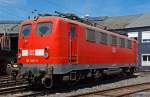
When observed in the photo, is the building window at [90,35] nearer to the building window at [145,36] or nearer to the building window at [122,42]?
the building window at [122,42]

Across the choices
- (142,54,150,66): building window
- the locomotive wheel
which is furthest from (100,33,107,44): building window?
(142,54,150,66): building window

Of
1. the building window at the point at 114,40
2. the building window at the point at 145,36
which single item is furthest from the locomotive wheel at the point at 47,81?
the building window at the point at 145,36

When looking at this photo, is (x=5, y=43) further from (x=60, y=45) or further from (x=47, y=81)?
(x=47, y=81)

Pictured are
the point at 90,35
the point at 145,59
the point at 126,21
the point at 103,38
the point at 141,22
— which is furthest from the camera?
the point at 126,21

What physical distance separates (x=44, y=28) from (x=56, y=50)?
1.35m

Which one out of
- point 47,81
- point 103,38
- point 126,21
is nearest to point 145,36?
point 126,21

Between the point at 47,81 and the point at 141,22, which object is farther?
the point at 141,22

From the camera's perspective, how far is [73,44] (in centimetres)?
1705

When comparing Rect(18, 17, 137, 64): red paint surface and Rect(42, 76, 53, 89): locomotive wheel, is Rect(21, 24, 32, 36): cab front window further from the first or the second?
Rect(42, 76, 53, 89): locomotive wheel

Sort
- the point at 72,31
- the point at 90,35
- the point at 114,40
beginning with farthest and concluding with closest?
the point at 114,40, the point at 90,35, the point at 72,31

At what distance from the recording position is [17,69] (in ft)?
54.5

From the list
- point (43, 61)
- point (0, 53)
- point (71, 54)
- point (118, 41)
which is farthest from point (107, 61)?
point (0, 53)

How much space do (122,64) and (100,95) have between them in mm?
9645

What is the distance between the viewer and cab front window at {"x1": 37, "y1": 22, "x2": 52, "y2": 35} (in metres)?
16.3
